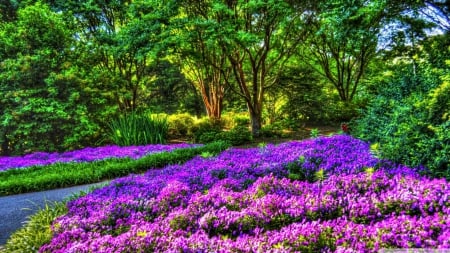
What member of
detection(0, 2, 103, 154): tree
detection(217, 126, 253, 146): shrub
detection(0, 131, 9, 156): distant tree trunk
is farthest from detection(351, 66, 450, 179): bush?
detection(0, 131, 9, 156): distant tree trunk

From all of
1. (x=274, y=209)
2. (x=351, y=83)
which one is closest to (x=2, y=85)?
(x=274, y=209)

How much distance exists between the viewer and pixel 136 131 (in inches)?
380

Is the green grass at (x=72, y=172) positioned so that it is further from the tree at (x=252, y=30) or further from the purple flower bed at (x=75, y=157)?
the tree at (x=252, y=30)

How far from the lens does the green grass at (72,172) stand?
5145 mm

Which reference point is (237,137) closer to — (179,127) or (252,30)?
Answer: (179,127)

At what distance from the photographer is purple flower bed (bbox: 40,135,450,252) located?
2.06 metres

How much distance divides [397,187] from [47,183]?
5.42 m

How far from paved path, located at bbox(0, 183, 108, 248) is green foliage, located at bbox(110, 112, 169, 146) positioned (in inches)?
177

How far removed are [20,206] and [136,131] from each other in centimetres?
550

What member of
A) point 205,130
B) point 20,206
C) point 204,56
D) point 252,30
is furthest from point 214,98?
point 20,206

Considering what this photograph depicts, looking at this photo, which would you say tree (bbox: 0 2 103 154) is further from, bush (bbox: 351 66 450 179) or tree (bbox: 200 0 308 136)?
bush (bbox: 351 66 450 179)

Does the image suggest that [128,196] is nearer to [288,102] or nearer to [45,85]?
[45,85]

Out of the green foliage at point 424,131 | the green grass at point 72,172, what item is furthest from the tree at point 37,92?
the green foliage at point 424,131

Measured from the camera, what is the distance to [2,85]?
9.08 meters
